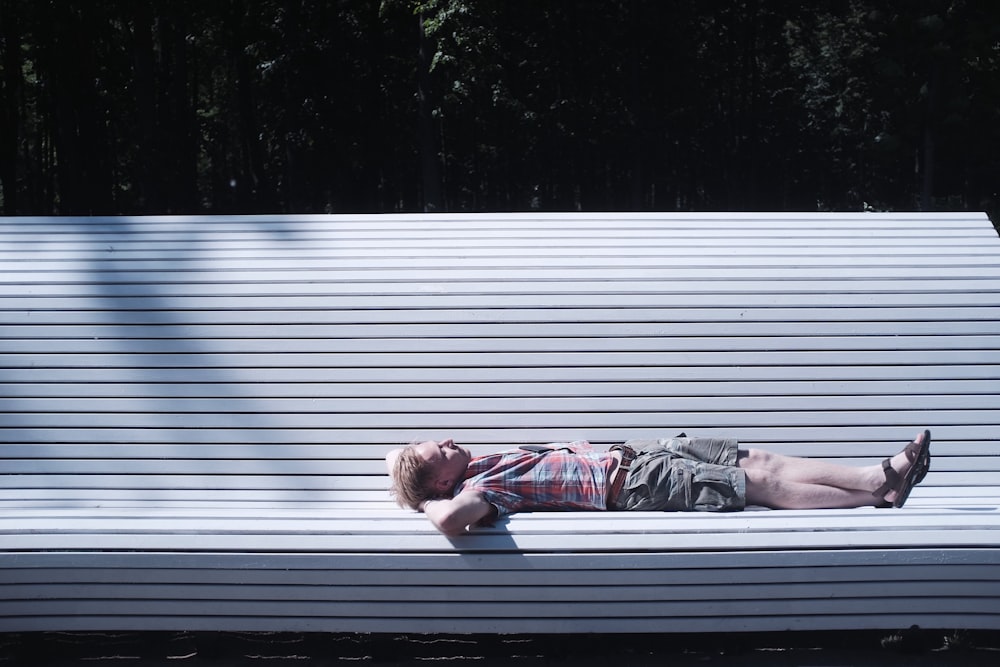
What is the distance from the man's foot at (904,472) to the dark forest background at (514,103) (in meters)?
14.2

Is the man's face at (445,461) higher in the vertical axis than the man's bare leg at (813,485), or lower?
higher

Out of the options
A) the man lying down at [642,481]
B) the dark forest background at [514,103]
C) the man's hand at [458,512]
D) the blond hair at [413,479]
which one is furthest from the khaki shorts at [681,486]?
the dark forest background at [514,103]

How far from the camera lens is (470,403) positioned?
409 centimetres

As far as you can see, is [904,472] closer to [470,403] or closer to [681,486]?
[681,486]

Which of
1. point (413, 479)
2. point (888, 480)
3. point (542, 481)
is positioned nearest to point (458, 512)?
point (413, 479)

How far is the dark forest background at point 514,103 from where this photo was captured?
17.8 m

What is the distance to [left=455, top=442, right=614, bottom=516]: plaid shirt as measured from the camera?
Result: 3.60 m

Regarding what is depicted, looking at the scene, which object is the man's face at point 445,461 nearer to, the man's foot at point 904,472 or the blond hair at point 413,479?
the blond hair at point 413,479

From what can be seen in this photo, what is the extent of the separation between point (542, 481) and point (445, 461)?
39 centimetres

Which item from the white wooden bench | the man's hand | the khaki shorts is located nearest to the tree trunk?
the white wooden bench

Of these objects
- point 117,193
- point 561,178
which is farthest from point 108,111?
point 561,178

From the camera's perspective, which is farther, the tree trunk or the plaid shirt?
the tree trunk

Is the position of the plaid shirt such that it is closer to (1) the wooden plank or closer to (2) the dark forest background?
(1) the wooden plank

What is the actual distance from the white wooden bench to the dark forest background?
12759mm
